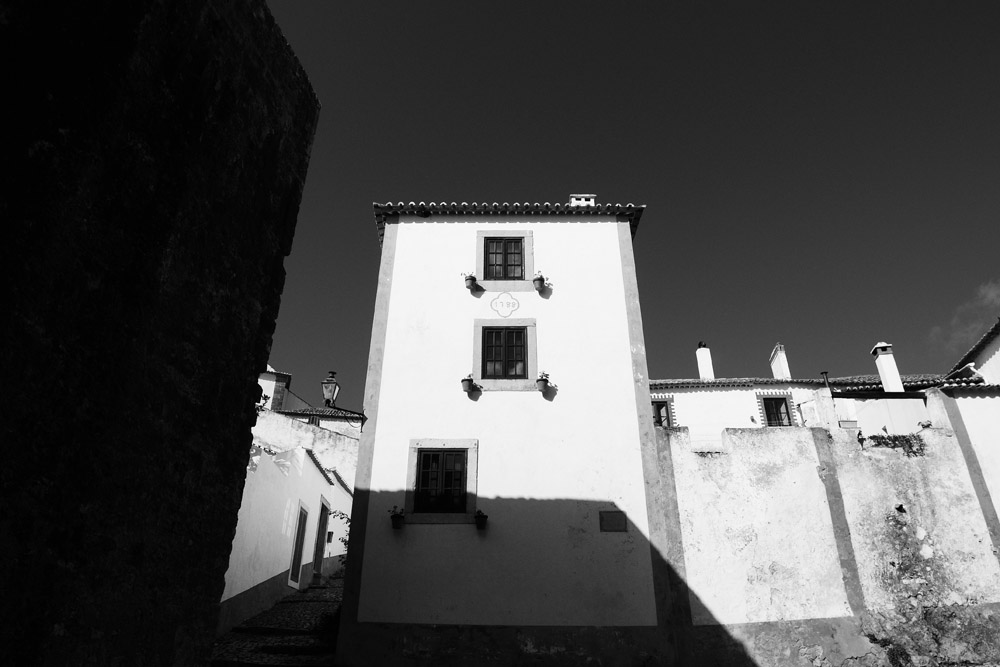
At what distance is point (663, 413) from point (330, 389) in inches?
611

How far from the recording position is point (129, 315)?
3.08 metres

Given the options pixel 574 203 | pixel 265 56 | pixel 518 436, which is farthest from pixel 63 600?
pixel 574 203

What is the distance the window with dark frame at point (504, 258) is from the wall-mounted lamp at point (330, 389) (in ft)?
13.3

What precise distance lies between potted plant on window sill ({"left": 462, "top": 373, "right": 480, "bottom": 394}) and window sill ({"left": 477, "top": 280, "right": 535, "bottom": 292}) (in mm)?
2370

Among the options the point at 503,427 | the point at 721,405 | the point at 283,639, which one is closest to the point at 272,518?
the point at 283,639

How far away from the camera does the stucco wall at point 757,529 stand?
1116cm

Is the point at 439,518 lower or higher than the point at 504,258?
lower

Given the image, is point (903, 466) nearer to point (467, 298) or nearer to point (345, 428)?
point (467, 298)

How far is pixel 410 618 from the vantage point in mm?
10672

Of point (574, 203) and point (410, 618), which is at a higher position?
point (574, 203)

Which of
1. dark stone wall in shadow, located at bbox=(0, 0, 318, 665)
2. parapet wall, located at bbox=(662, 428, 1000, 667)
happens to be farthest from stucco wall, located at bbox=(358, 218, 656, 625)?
dark stone wall in shadow, located at bbox=(0, 0, 318, 665)

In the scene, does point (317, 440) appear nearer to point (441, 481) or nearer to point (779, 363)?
point (441, 481)

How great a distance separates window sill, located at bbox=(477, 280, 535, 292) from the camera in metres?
13.9

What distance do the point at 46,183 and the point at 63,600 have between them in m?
1.77
